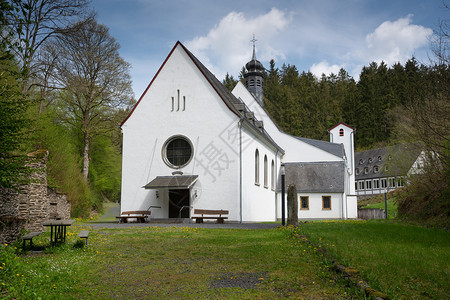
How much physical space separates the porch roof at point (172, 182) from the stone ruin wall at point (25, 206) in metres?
7.93

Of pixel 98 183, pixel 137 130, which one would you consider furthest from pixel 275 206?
pixel 98 183

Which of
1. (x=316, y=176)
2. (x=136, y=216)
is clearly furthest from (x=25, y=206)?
(x=316, y=176)

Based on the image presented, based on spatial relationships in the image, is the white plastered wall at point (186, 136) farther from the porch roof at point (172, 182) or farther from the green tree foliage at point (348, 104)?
the green tree foliage at point (348, 104)

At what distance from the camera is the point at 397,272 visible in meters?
6.35

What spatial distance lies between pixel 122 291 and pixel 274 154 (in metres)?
27.0

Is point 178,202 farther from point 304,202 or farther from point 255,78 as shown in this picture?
point 255,78

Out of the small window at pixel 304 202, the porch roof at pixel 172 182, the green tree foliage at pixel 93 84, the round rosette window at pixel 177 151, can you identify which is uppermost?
the green tree foliage at pixel 93 84

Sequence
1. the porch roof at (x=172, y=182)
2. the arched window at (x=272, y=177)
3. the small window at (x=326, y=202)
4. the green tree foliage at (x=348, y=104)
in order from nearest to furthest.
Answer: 1. the porch roof at (x=172, y=182)
2. the arched window at (x=272, y=177)
3. the small window at (x=326, y=202)
4. the green tree foliage at (x=348, y=104)

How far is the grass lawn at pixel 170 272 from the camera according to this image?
608 cm

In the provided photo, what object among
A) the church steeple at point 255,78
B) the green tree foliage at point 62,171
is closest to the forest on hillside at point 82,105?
the green tree foliage at point 62,171

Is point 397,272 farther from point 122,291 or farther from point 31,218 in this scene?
point 31,218

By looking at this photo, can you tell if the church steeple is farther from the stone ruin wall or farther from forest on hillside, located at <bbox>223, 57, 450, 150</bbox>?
the stone ruin wall

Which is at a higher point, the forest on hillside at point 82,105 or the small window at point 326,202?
the forest on hillside at point 82,105

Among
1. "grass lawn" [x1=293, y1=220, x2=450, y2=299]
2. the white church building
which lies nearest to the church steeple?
the white church building
